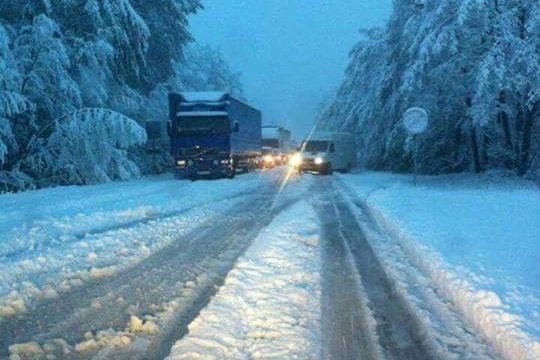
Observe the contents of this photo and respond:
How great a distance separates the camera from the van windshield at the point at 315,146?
4066cm

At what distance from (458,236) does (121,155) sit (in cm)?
1759

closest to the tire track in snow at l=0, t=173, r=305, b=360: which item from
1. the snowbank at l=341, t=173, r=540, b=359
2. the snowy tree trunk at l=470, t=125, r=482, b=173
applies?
the snowbank at l=341, t=173, r=540, b=359

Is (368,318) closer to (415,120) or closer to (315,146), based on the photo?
(415,120)

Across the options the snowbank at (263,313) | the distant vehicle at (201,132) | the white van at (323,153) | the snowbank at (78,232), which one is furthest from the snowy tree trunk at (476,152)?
the snowbank at (263,313)

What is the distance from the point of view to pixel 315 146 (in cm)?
4072

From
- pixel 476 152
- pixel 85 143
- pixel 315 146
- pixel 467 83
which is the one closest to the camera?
pixel 85 143

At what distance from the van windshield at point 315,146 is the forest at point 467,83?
13.0 ft

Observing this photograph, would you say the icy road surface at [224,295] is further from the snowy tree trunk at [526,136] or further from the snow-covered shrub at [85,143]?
the snowy tree trunk at [526,136]

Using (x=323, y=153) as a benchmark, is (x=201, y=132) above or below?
above

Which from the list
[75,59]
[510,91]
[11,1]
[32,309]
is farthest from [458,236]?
[11,1]

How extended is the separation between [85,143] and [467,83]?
53.0 ft

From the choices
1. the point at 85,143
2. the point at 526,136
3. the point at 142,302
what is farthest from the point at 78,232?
the point at 526,136

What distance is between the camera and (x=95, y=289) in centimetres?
715

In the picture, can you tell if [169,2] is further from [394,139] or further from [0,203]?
[0,203]
